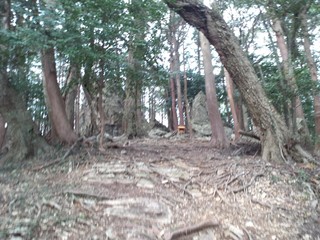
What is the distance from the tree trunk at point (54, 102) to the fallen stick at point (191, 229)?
13.8 feet

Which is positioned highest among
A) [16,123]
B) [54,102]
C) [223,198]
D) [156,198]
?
[54,102]

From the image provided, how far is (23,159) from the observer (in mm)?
6902

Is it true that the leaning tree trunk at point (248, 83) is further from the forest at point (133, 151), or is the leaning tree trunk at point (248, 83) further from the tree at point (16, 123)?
the tree at point (16, 123)

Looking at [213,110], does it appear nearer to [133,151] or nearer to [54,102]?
[133,151]

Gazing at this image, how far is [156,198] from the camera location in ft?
16.9

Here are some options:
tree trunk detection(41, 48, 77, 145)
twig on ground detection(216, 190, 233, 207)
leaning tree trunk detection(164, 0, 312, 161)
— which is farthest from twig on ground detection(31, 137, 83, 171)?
leaning tree trunk detection(164, 0, 312, 161)

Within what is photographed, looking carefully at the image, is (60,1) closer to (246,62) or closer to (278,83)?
(246,62)

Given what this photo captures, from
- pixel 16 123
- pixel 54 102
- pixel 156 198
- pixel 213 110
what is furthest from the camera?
pixel 213 110

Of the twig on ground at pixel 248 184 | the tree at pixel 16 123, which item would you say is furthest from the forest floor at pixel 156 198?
the tree at pixel 16 123

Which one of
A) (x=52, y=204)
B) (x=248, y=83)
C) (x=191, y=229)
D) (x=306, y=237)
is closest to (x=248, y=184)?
(x=306, y=237)

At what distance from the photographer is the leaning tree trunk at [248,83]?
7270mm

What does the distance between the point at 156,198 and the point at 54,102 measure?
3809mm

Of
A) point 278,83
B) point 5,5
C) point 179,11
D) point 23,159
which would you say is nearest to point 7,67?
point 5,5

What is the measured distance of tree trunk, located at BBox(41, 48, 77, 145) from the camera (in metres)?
7.61
